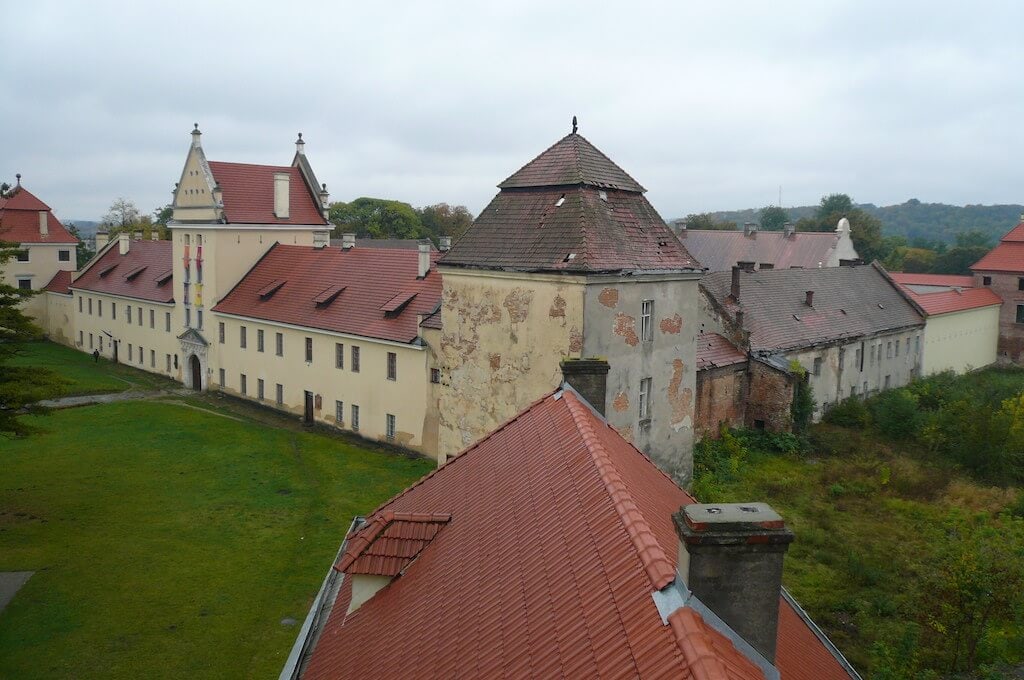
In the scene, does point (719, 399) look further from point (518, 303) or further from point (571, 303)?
point (571, 303)

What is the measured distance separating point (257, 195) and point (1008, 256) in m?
46.6

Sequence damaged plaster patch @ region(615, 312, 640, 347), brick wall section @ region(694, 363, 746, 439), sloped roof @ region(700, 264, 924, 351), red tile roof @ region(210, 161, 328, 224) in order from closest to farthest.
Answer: damaged plaster patch @ region(615, 312, 640, 347), brick wall section @ region(694, 363, 746, 439), sloped roof @ region(700, 264, 924, 351), red tile roof @ region(210, 161, 328, 224)

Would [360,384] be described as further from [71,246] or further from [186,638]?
[71,246]

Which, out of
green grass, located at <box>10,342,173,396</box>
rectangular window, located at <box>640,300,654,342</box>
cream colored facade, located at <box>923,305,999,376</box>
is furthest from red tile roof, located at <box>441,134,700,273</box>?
cream colored facade, located at <box>923,305,999,376</box>

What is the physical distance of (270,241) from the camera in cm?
4131

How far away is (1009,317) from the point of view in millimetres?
52469

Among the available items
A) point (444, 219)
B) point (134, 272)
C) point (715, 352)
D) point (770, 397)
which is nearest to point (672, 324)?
point (715, 352)

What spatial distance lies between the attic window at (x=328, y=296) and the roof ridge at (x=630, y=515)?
25407 millimetres

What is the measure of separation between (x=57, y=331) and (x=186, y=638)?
47265 millimetres

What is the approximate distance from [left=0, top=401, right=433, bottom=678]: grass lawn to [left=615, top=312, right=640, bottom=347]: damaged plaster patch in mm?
9432

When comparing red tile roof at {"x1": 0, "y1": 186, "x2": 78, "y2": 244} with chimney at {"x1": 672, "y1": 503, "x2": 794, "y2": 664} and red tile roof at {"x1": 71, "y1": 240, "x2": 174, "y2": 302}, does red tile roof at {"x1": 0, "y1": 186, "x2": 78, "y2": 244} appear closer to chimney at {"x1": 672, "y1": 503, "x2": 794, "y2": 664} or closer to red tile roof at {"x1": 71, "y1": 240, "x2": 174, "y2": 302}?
red tile roof at {"x1": 71, "y1": 240, "x2": 174, "y2": 302}

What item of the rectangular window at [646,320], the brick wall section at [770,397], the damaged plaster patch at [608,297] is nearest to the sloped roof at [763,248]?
the brick wall section at [770,397]

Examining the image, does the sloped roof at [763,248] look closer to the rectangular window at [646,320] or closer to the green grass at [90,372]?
the green grass at [90,372]

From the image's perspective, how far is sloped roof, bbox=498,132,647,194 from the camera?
730 inches
